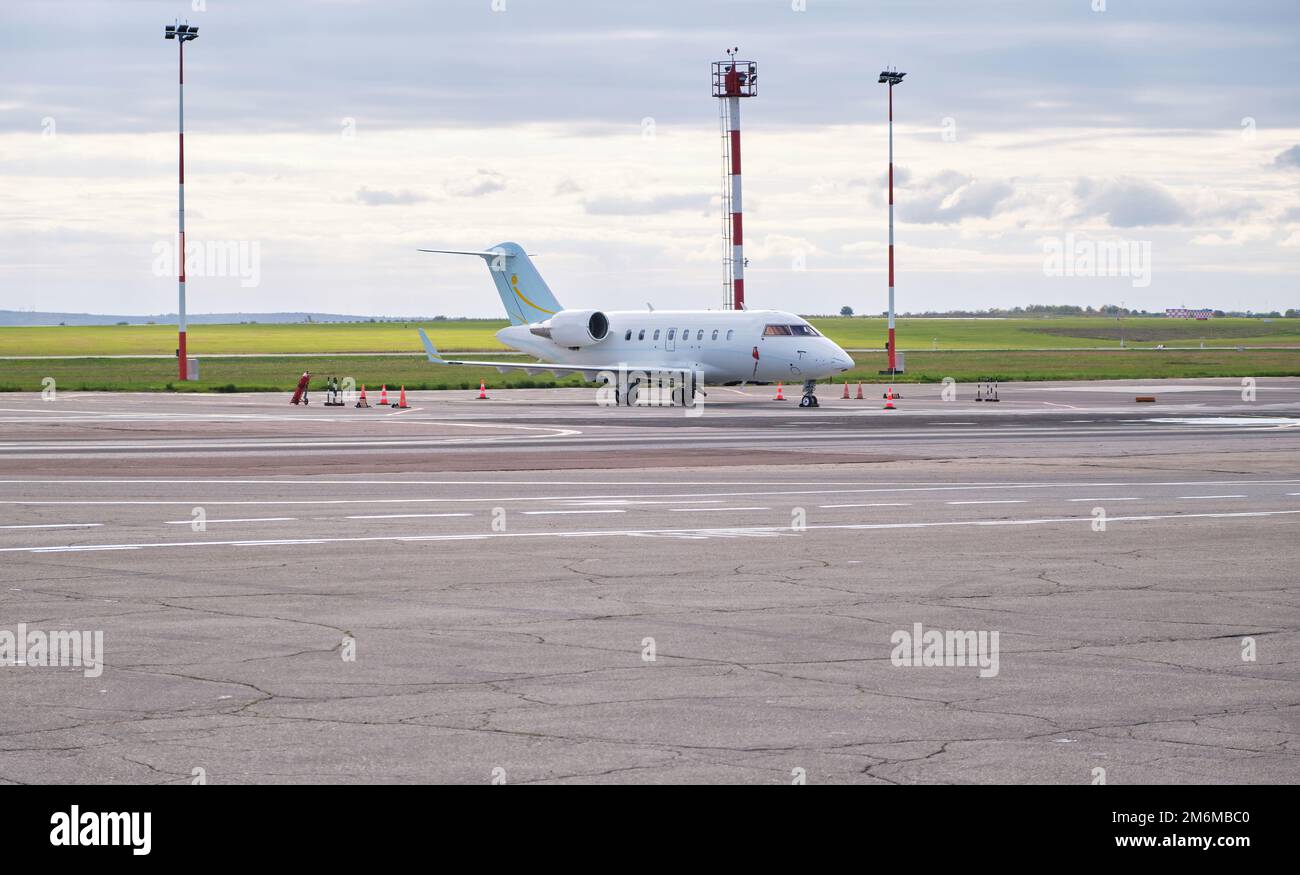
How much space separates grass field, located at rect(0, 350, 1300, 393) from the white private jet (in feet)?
27.4

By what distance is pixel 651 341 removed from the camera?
51.8 meters

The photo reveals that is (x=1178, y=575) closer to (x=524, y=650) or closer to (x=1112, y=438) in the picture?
(x=524, y=650)

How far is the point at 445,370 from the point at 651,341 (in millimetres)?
41511

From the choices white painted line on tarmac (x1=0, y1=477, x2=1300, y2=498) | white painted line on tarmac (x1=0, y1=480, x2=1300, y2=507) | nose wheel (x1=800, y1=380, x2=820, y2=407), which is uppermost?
nose wheel (x1=800, y1=380, x2=820, y2=407)

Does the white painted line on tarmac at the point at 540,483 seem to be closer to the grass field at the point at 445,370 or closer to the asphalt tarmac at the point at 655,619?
the asphalt tarmac at the point at 655,619

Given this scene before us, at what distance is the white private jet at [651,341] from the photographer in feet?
156

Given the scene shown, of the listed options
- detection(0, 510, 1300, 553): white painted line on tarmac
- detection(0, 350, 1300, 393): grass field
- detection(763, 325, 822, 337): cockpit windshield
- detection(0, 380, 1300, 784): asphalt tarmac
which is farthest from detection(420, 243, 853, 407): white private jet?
detection(0, 510, 1300, 553): white painted line on tarmac

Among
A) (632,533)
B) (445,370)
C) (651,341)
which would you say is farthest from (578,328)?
(445,370)

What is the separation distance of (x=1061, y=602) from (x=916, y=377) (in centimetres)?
6020

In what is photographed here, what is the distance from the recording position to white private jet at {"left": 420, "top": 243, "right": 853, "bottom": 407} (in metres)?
47.4

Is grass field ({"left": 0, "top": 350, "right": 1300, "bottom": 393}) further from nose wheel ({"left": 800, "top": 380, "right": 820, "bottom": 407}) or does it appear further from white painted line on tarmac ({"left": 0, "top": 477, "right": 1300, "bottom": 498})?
white painted line on tarmac ({"left": 0, "top": 477, "right": 1300, "bottom": 498})

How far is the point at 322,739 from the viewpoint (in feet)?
27.0

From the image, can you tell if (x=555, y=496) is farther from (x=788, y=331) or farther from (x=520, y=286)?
(x=520, y=286)
